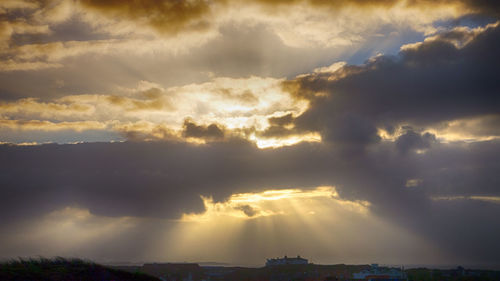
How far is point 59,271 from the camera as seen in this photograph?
39.0 metres

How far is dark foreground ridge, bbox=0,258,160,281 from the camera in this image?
3681 centimetres

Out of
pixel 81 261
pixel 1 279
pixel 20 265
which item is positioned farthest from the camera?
pixel 81 261

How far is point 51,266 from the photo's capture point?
40.6 meters

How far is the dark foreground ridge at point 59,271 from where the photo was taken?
3681 centimetres

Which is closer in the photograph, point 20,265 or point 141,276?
point 20,265

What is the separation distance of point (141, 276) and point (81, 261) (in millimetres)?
6229

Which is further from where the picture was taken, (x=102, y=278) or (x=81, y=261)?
(x=81, y=261)

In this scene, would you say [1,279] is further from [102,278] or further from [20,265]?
[102,278]

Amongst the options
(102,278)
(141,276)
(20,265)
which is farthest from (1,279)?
(141,276)

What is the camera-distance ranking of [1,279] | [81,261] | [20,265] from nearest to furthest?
[1,279]
[20,265]
[81,261]

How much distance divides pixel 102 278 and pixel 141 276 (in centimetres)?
539

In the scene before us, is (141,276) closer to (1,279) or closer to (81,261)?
(81,261)

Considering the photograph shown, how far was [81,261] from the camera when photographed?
43.4m

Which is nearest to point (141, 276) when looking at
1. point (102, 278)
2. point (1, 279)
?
point (102, 278)
